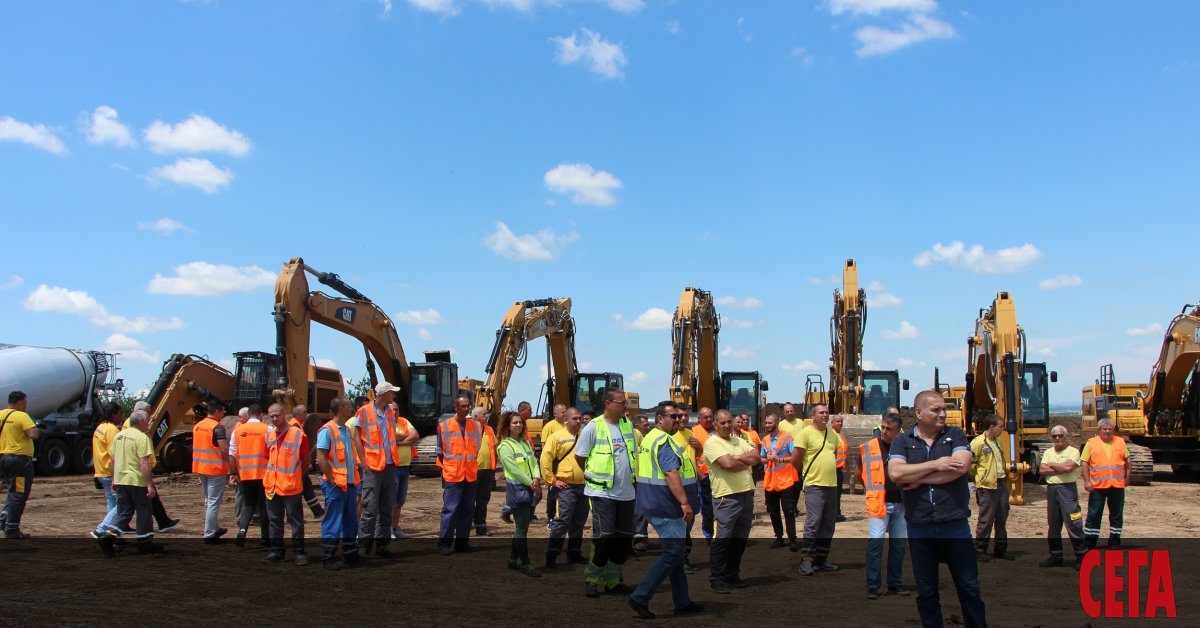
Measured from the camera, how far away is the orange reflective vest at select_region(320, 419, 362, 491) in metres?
9.32

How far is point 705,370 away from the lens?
76.9 feet

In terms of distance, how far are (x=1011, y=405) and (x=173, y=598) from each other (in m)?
14.6

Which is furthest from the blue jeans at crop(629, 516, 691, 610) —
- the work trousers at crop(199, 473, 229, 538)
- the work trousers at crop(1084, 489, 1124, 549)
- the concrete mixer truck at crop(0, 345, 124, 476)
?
the concrete mixer truck at crop(0, 345, 124, 476)

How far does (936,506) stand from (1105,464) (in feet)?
19.3

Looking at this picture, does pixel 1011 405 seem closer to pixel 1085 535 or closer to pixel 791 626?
pixel 1085 535

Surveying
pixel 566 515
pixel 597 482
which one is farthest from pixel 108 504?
pixel 597 482

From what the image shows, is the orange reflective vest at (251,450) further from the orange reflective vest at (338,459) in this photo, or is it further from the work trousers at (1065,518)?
the work trousers at (1065,518)

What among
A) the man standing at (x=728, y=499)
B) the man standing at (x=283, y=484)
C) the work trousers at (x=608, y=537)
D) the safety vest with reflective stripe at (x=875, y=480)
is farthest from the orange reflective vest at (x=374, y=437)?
the safety vest with reflective stripe at (x=875, y=480)

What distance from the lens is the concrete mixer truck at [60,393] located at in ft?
81.5

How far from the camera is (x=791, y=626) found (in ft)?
23.5

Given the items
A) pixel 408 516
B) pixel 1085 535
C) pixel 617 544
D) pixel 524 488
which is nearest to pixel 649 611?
pixel 617 544

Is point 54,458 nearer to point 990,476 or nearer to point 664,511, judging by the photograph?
point 664,511

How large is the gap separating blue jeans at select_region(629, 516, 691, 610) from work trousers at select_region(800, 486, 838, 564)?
2.38m

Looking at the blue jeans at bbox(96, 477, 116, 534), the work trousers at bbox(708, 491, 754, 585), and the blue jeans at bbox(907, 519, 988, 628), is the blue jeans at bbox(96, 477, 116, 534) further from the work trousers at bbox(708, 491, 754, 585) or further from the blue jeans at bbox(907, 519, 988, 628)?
the blue jeans at bbox(907, 519, 988, 628)
